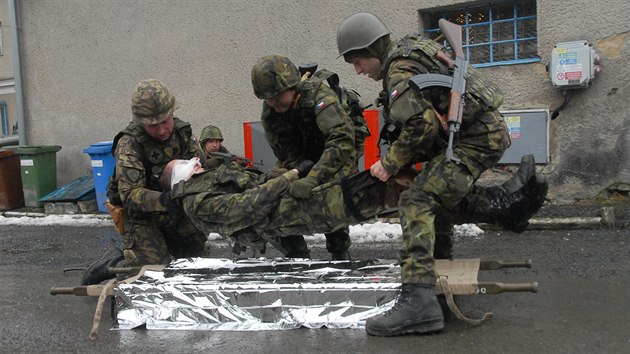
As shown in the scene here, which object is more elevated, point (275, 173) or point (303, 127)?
point (303, 127)

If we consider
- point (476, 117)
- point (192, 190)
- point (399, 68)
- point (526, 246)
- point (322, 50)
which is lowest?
point (526, 246)

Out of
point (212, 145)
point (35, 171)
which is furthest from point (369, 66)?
point (35, 171)

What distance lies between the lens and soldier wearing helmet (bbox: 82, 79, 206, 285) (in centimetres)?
423

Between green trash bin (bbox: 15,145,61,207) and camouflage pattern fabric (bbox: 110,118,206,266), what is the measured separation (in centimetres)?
602

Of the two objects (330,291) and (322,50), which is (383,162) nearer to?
(330,291)

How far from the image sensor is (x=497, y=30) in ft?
25.1

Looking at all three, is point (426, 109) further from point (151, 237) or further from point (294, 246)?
point (151, 237)

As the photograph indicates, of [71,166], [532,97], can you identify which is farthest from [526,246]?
[71,166]

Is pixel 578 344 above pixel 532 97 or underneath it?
underneath

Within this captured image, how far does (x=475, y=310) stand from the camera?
371 cm

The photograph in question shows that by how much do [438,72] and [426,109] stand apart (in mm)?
293

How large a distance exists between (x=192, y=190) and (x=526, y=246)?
3287 millimetres

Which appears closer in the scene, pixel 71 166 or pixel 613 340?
pixel 613 340

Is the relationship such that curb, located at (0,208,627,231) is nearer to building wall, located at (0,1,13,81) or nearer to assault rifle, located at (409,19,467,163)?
assault rifle, located at (409,19,467,163)
